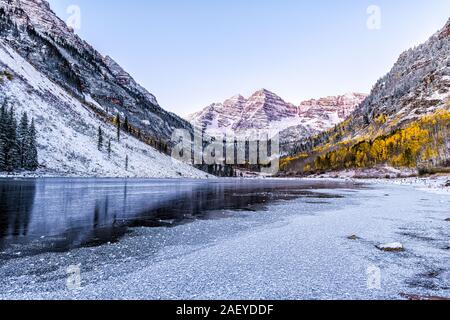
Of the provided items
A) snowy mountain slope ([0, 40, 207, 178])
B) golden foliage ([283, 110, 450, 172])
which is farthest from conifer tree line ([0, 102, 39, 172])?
golden foliage ([283, 110, 450, 172])

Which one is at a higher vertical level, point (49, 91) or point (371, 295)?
point (49, 91)

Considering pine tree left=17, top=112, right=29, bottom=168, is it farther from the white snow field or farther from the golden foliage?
the golden foliage

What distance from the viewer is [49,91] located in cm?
12200

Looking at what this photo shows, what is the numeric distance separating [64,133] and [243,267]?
4292 inches

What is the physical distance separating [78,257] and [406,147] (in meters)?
175

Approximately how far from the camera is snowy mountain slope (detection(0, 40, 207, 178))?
8969cm

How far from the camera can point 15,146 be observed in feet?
237

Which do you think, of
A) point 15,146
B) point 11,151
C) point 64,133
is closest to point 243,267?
point 11,151

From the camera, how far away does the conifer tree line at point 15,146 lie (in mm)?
70688

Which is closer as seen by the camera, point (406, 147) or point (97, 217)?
point (97, 217)
